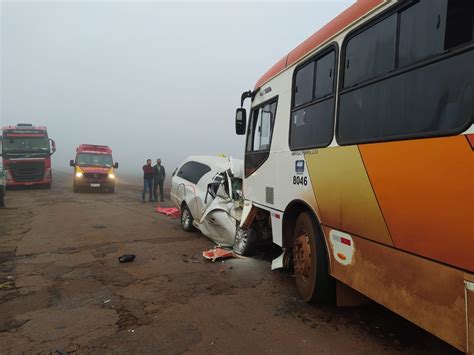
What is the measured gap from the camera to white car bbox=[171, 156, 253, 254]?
23.4 feet

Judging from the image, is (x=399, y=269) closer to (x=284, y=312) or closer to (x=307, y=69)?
(x=284, y=312)

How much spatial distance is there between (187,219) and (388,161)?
22.5 feet

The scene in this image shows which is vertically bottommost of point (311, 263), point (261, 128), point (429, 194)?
point (311, 263)

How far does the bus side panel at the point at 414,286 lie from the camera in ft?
7.58

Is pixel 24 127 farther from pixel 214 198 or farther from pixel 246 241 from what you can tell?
pixel 246 241

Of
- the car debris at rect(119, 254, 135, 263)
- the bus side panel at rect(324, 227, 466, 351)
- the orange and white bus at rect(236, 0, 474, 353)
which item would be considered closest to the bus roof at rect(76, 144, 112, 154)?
the car debris at rect(119, 254, 135, 263)

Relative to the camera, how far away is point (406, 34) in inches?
112

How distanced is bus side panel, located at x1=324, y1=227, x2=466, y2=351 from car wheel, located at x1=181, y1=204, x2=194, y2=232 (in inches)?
237

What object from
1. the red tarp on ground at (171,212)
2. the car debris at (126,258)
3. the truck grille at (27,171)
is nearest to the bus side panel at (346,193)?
the car debris at (126,258)

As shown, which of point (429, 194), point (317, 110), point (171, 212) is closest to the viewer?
point (429, 194)

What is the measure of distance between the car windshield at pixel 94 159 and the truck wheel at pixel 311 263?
17525mm

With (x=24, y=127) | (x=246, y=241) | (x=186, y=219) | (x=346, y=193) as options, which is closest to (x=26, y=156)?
(x=24, y=127)

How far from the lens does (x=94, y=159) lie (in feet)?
66.5

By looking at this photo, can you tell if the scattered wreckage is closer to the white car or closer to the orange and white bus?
the white car
